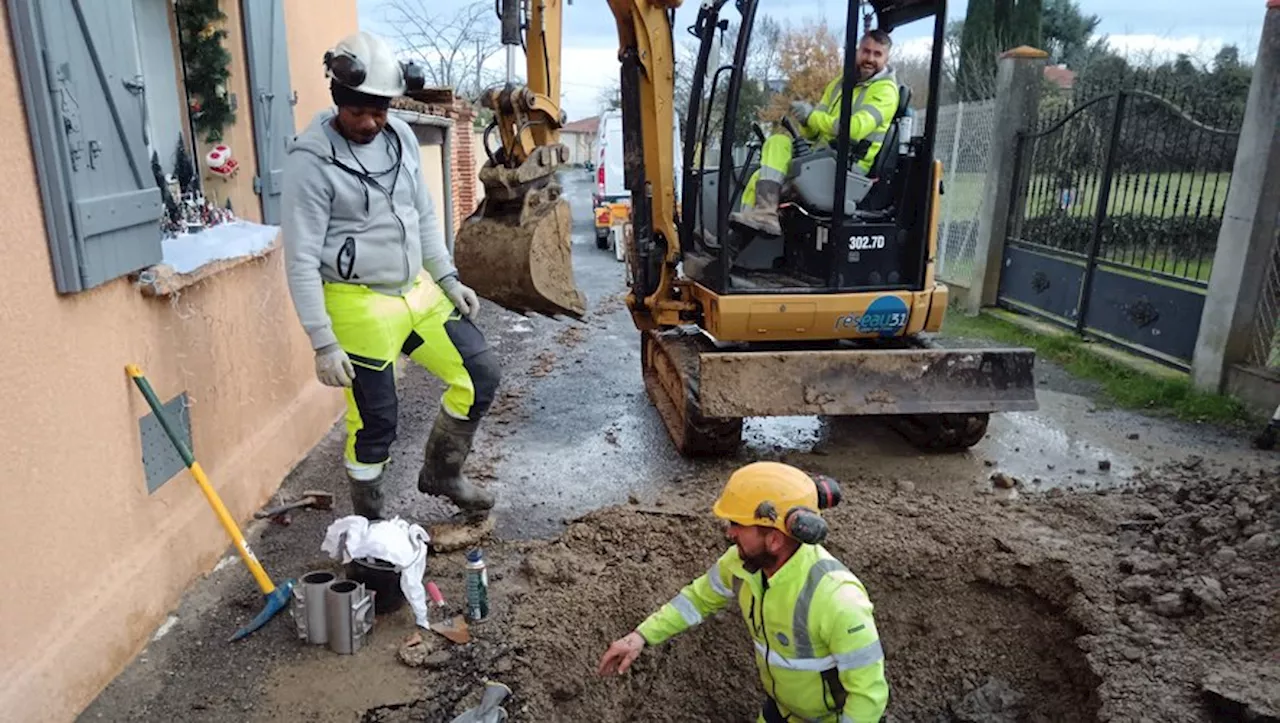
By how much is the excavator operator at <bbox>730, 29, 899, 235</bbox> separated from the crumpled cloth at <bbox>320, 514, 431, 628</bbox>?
272 centimetres

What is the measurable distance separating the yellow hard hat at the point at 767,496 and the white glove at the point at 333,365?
1.67 metres

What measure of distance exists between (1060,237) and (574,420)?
565 cm

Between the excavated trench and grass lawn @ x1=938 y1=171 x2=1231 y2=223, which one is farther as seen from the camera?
grass lawn @ x1=938 y1=171 x2=1231 y2=223

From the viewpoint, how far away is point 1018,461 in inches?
214

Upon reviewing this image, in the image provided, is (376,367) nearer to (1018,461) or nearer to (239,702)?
(239,702)

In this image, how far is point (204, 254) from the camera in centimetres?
389

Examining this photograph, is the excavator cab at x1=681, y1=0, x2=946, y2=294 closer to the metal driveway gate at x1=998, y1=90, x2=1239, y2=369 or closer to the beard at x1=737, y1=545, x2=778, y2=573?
the beard at x1=737, y1=545, x2=778, y2=573

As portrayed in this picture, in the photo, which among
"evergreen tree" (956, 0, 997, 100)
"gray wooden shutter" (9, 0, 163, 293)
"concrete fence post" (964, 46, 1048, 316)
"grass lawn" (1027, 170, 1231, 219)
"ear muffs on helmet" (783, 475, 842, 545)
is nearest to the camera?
"ear muffs on helmet" (783, 475, 842, 545)

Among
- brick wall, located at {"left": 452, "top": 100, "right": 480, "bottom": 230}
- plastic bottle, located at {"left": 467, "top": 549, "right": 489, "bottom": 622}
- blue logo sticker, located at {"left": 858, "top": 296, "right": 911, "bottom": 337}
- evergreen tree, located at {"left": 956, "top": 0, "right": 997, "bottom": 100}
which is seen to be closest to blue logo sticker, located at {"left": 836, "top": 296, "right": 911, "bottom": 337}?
blue logo sticker, located at {"left": 858, "top": 296, "right": 911, "bottom": 337}

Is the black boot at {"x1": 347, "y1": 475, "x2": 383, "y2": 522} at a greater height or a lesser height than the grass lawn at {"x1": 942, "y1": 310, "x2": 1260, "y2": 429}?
greater

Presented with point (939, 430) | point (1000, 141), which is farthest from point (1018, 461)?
point (1000, 141)

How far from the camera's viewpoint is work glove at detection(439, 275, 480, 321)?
3.90 m

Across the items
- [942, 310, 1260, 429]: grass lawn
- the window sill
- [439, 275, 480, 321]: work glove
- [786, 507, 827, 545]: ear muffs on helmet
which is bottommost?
[942, 310, 1260, 429]: grass lawn

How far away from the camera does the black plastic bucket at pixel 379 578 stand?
11.0ft
